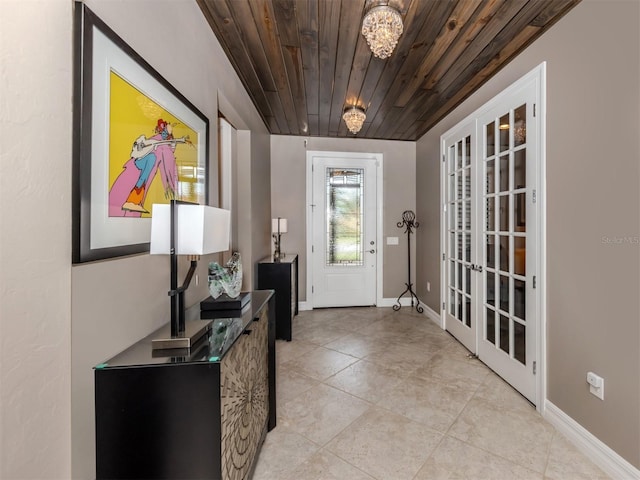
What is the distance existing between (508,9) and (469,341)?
2779mm

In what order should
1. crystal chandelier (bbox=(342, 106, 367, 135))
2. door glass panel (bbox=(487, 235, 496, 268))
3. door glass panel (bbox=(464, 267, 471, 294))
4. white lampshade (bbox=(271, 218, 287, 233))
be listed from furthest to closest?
1. white lampshade (bbox=(271, 218, 287, 233))
2. crystal chandelier (bbox=(342, 106, 367, 135))
3. door glass panel (bbox=(464, 267, 471, 294))
4. door glass panel (bbox=(487, 235, 496, 268))

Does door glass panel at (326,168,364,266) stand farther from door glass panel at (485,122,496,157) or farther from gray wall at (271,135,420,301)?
door glass panel at (485,122,496,157)

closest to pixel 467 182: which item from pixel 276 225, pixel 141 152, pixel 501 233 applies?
pixel 501 233

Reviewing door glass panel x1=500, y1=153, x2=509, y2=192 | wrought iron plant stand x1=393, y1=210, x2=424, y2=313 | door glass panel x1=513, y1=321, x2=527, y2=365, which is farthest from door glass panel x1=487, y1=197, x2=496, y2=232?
wrought iron plant stand x1=393, y1=210, x2=424, y2=313

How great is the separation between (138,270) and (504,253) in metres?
2.61

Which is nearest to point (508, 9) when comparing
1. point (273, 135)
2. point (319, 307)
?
point (273, 135)

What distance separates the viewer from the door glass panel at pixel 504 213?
2.38m

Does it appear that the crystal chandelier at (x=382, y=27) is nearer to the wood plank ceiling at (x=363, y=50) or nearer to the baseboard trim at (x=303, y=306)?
the wood plank ceiling at (x=363, y=50)

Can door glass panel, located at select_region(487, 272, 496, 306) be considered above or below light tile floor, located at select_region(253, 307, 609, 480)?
above

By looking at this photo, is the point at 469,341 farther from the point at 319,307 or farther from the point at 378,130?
the point at 378,130

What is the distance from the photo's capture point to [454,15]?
1846mm

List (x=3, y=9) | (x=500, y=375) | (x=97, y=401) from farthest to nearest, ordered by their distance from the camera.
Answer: (x=500, y=375) < (x=97, y=401) < (x=3, y=9)

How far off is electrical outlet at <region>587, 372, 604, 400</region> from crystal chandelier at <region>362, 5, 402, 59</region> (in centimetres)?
221

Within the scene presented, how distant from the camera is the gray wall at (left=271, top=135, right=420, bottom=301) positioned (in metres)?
4.40
